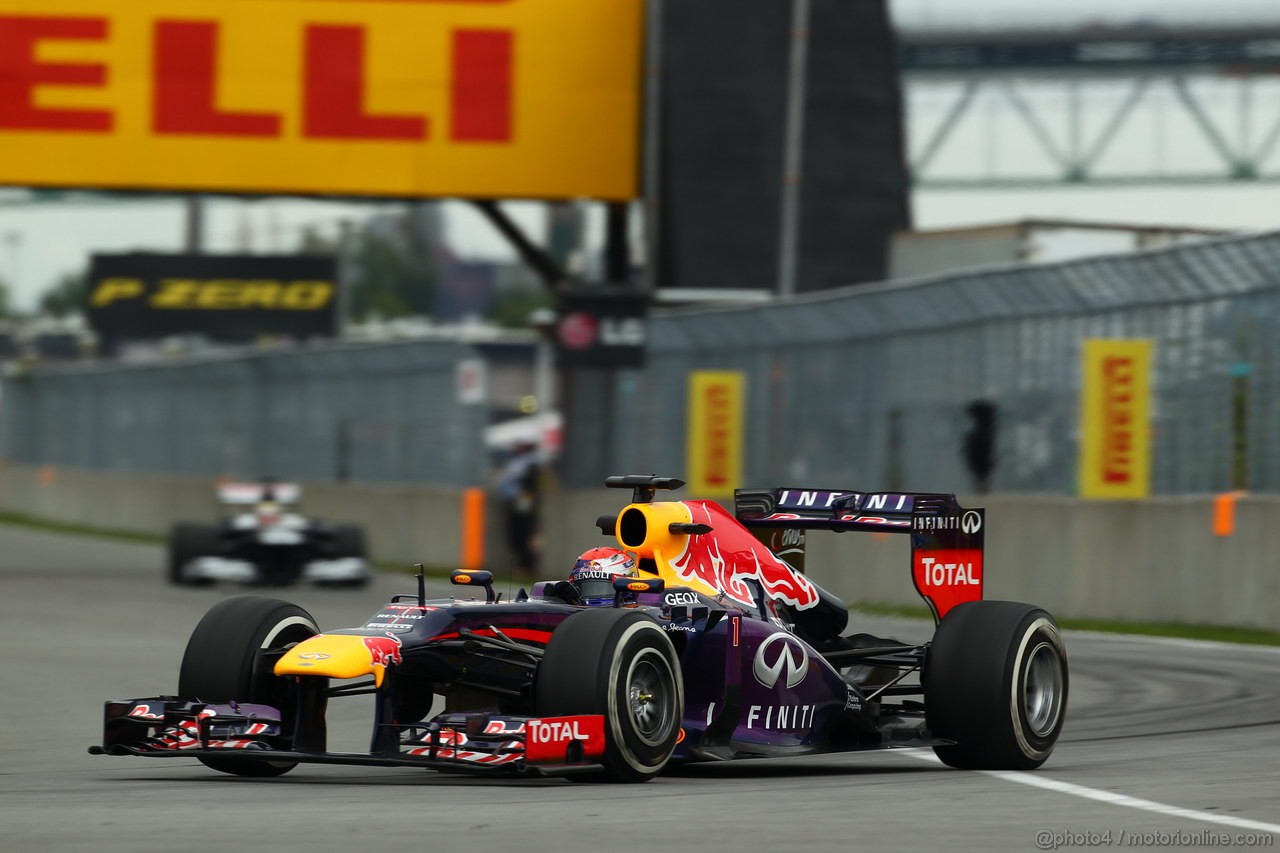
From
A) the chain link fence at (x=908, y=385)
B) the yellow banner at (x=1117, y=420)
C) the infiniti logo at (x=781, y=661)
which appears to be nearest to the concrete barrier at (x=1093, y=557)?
the yellow banner at (x=1117, y=420)

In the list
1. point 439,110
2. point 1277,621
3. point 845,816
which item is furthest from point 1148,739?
point 439,110

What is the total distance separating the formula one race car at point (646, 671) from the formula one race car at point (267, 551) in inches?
556

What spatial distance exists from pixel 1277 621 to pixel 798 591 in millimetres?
7841

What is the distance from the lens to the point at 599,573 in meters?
9.97

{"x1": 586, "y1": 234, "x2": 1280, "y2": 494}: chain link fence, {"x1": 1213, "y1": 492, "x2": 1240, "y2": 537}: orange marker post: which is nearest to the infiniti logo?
{"x1": 1213, "y1": 492, "x2": 1240, "y2": 537}: orange marker post

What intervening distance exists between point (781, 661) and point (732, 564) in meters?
0.67

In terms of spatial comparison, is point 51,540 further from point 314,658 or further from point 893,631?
point 314,658

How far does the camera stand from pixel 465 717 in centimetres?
856

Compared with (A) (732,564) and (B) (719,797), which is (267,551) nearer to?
(A) (732,564)

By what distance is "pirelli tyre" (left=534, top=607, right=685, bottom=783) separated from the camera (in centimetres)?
854

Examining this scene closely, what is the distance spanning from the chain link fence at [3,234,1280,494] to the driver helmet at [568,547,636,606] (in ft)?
29.6

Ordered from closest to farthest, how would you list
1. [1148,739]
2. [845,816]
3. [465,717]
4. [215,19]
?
[845,816]
[465,717]
[1148,739]
[215,19]

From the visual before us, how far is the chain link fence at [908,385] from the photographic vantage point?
60.1 ft

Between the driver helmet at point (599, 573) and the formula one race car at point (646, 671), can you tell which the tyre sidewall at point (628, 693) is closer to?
the formula one race car at point (646, 671)
